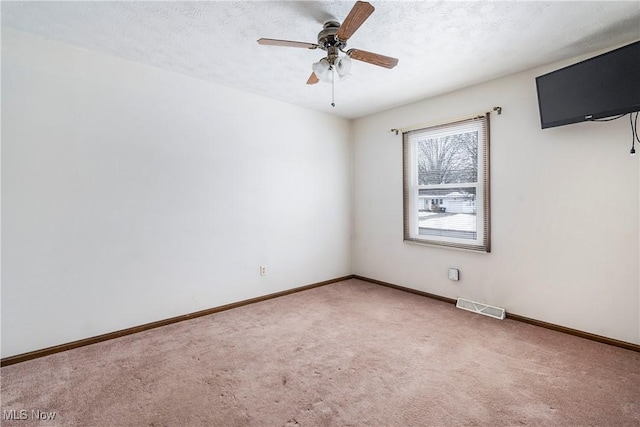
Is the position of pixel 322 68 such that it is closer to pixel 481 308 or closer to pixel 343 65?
pixel 343 65

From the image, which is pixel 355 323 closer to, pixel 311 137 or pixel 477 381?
pixel 477 381

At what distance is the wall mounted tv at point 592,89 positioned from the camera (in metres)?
2.22

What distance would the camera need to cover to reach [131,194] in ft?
9.45

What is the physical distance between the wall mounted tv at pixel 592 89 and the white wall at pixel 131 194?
109 inches

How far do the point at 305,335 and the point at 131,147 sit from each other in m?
2.41

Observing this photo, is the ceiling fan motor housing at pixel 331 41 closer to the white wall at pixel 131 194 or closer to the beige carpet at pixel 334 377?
the white wall at pixel 131 194

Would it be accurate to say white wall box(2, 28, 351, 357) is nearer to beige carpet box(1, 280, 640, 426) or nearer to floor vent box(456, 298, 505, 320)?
beige carpet box(1, 280, 640, 426)

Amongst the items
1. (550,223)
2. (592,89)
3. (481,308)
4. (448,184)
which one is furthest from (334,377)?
(592,89)

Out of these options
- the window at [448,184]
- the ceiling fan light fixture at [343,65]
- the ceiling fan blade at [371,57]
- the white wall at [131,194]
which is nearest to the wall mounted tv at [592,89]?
the window at [448,184]

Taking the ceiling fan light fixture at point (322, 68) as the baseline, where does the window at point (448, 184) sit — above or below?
below

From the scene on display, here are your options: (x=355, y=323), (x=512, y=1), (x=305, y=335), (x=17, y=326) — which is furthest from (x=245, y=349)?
(x=512, y=1)

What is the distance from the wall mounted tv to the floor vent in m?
1.90

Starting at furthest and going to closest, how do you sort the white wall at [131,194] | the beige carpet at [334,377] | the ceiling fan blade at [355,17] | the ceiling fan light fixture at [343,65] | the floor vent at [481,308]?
1. the floor vent at [481,308]
2. the white wall at [131,194]
3. the ceiling fan light fixture at [343,65]
4. the beige carpet at [334,377]
5. the ceiling fan blade at [355,17]

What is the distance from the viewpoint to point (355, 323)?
313 cm
